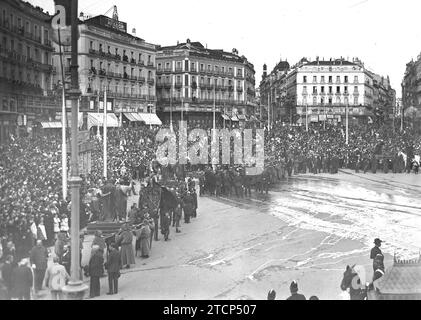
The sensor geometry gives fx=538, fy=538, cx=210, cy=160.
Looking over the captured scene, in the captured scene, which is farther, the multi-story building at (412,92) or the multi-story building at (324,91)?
the multi-story building at (324,91)

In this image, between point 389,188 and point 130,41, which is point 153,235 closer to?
point 130,41

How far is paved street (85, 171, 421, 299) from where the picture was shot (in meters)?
9.48

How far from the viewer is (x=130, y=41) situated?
12281 mm

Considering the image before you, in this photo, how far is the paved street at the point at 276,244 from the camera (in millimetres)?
9477

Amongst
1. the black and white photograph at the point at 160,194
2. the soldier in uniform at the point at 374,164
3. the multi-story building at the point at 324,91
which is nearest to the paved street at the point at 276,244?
A: the black and white photograph at the point at 160,194

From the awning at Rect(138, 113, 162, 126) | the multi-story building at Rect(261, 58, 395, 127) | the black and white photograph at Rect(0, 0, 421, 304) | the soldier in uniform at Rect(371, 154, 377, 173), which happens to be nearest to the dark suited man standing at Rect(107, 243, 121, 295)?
the black and white photograph at Rect(0, 0, 421, 304)

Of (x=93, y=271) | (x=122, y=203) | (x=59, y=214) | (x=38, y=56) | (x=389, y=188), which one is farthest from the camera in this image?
(x=389, y=188)

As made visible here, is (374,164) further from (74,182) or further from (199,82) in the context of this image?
(74,182)

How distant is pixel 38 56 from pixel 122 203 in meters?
5.11

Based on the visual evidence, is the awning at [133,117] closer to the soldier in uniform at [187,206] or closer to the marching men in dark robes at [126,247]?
the soldier in uniform at [187,206]

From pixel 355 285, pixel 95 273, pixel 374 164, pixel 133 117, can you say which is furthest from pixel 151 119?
pixel 374 164

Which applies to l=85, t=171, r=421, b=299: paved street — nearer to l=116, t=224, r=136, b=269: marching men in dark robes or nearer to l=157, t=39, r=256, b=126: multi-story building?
l=116, t=224, r=136, b=269: marching men in dark robes

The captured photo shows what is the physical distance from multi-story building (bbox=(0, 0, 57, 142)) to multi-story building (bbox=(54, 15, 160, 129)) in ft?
1.22

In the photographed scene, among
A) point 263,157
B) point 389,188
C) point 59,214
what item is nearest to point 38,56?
point 59,214
